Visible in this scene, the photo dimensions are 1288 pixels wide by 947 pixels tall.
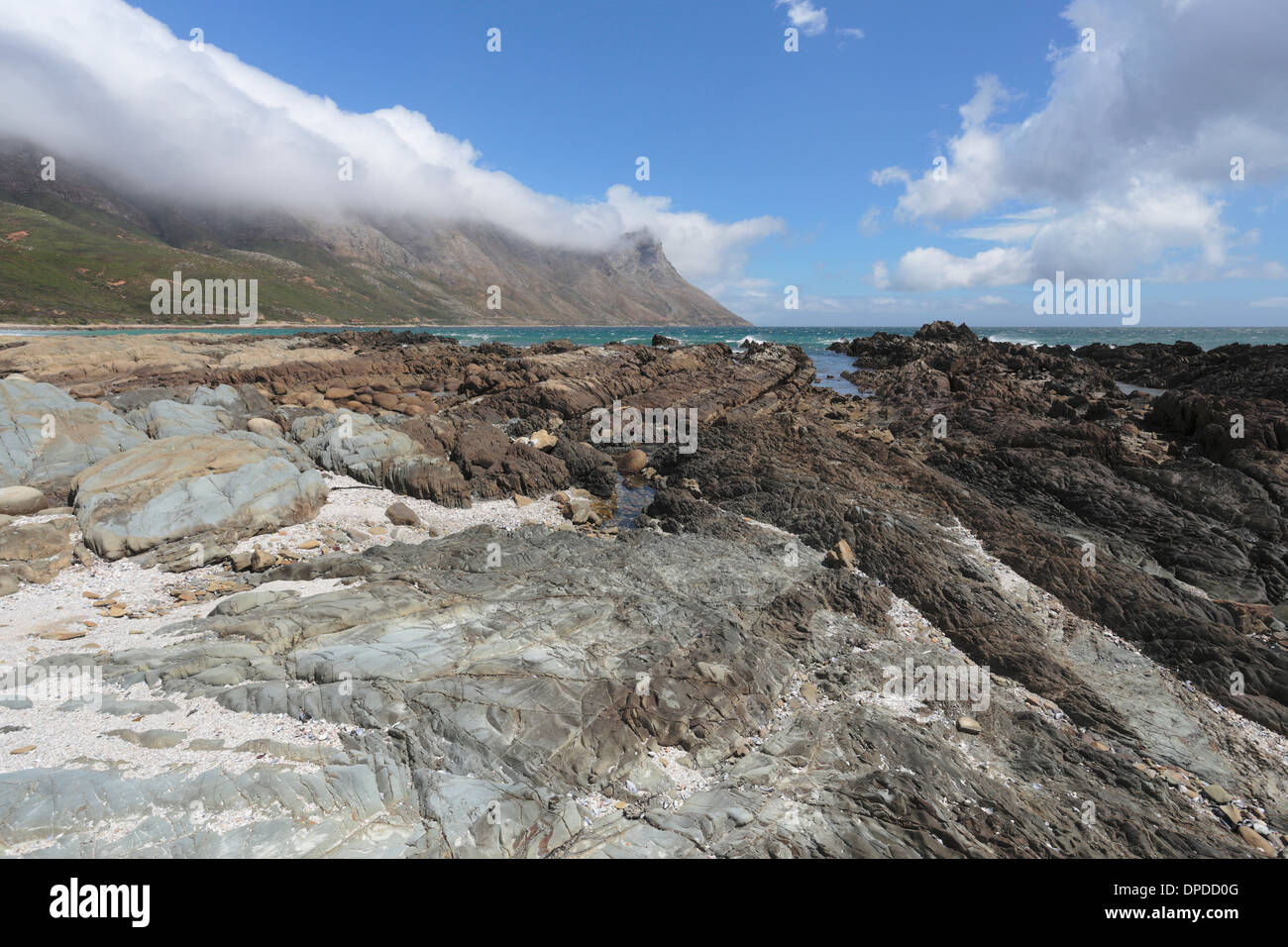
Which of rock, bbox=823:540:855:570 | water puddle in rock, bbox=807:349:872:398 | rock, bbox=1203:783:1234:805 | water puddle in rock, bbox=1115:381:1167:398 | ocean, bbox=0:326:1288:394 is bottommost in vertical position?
rock, bbox=1203:783:1234:805

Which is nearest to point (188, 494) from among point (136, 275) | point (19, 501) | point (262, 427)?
point (19, 501)

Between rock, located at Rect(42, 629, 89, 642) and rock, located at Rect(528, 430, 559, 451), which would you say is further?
rock, located at Rect(528, 430, 559, 451)

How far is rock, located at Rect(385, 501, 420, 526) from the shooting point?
15.5 metres

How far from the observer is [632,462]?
22.7 meters

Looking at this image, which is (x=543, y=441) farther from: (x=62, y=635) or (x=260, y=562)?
(x=62, y=635)

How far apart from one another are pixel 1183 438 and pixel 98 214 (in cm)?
25649

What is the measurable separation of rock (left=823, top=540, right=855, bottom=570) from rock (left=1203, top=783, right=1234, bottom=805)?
660 centimetres

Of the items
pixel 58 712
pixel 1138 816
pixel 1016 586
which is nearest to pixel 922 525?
pixel 1016 586

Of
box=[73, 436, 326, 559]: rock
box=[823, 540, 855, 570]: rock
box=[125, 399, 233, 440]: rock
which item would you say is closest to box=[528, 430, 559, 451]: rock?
box=[73, 436, 326, 559]: rock

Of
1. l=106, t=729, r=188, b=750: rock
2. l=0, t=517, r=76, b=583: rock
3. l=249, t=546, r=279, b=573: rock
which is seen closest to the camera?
l=106, t=729, r=188, b=750: rock

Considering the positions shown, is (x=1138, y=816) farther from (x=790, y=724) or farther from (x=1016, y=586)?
(x=1016, y=586)

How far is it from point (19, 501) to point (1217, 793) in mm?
23175

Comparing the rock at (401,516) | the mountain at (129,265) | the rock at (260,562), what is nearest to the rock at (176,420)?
the rock at (401,516)

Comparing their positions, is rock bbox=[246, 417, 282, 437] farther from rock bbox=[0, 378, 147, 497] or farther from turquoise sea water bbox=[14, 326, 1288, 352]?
turquoise sea water bbox=[14, 326, 1288, 352]
